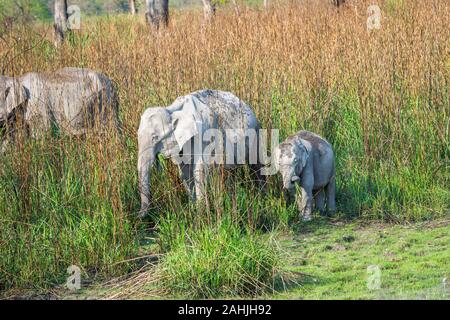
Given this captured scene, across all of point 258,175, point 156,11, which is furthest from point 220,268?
point 156,11

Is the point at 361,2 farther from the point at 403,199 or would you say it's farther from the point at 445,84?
the point at 403,199

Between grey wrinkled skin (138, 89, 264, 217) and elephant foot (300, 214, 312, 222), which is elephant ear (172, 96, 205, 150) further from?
Answer: elephant foot (300, 214, 312, 222)

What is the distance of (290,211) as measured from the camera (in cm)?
696

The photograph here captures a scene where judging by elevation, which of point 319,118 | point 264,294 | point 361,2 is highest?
point 361,2

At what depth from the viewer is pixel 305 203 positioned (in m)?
6.91

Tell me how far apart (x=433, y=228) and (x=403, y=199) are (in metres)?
0.53

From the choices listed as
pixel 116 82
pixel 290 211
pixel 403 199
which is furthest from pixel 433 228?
pixel 116 82

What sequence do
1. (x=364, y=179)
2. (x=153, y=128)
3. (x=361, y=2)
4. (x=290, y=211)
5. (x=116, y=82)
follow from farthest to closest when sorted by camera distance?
(x=361, y=2) → (x=116, y=82) → (x=364, y=179) → (x=290, y=211) → (x=153, y=128)

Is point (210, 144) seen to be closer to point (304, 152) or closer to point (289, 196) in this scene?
point (304, 152)

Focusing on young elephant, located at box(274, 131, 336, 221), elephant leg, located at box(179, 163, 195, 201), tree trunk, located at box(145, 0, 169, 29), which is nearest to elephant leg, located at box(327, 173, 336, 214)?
young elephant, located at box(274, 131, 336, 221)

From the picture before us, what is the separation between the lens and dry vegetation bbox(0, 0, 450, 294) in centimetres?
602

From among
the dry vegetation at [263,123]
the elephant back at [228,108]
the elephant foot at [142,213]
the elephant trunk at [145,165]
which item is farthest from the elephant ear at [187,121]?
the elephant foot at [142,213]

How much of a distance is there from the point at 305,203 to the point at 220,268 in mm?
1779

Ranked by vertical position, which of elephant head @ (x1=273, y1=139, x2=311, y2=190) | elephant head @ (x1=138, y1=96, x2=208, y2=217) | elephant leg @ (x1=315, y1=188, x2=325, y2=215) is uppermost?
elephant head @ (x1=138, y1=96, x2=208, y2=217)
